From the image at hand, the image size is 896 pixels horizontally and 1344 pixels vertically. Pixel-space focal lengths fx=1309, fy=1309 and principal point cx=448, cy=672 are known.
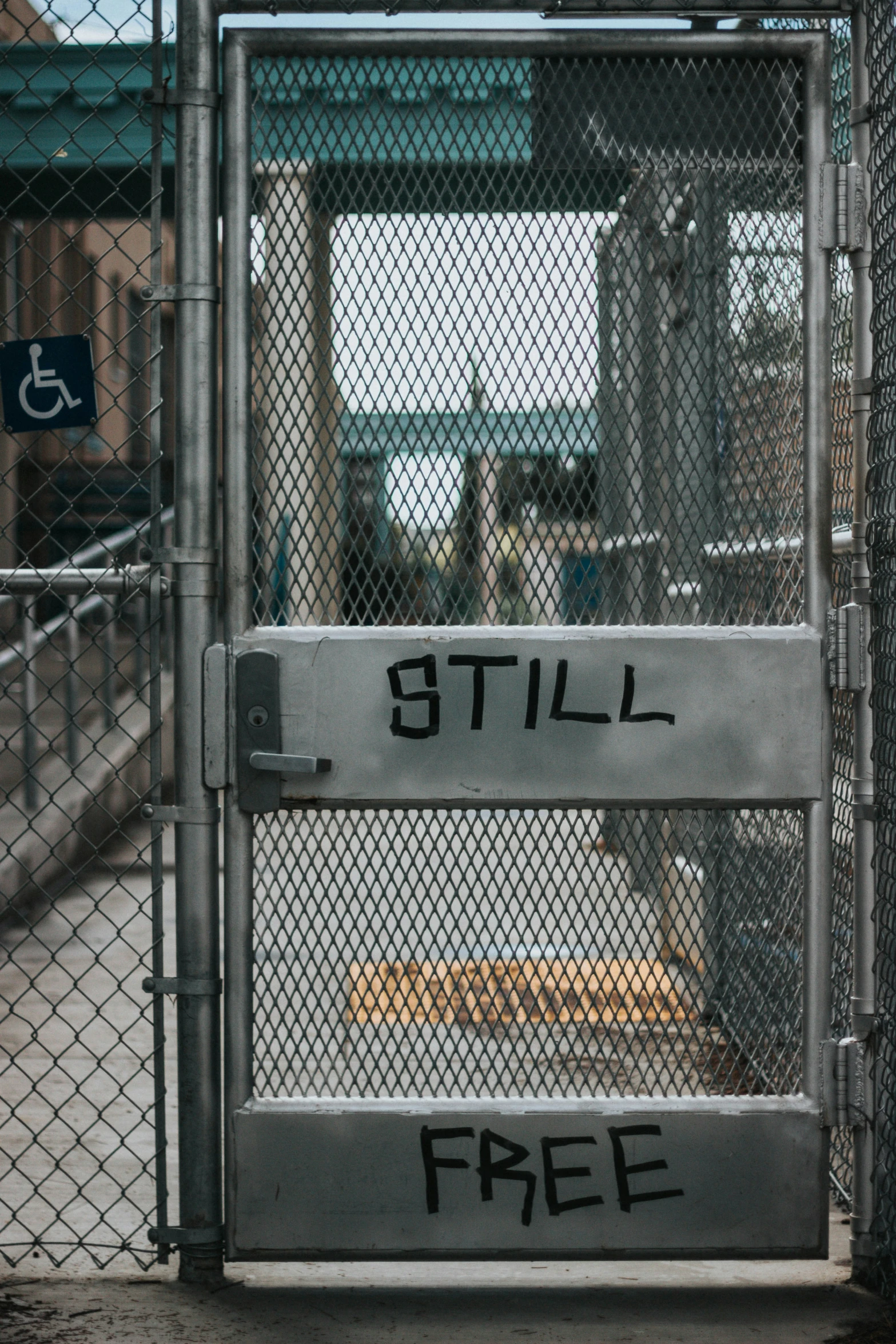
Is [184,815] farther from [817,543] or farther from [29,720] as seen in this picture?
[29,720]

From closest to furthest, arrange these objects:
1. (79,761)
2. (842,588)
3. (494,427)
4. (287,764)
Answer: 1. (287,764)
2. (494,427)
3. (842,588)
4. (79,761)

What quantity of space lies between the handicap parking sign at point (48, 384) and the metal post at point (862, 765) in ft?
5.61

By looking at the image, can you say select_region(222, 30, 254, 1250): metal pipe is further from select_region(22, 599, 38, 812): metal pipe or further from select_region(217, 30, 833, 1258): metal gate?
select_region(22, 599, 38, 812): metal pipe

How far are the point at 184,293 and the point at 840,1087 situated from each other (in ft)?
7.39

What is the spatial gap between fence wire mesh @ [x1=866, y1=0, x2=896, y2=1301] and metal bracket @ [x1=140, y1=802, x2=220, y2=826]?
4.87 ft

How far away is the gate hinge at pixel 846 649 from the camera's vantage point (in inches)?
114

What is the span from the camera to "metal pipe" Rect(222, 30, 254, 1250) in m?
2.82

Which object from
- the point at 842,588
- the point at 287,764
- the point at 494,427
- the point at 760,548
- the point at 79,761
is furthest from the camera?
the point at 79,761

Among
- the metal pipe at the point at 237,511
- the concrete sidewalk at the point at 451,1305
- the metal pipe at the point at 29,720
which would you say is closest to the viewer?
the concrete sidewalk at the point at 451,1305

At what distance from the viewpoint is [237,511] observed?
2863 mm

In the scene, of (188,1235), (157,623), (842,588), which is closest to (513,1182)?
(188,1235)

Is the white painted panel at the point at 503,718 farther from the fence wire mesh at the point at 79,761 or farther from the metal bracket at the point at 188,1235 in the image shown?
the metal bracket at the point at 188,1235

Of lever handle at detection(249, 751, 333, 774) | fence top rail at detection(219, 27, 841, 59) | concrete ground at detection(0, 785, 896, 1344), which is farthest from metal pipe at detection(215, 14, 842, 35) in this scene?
concrete ground at detection(0, 785, 896, 1344)

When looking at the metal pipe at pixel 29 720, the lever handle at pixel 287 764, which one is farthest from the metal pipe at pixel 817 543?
the metal pipe at pixel 29 720
